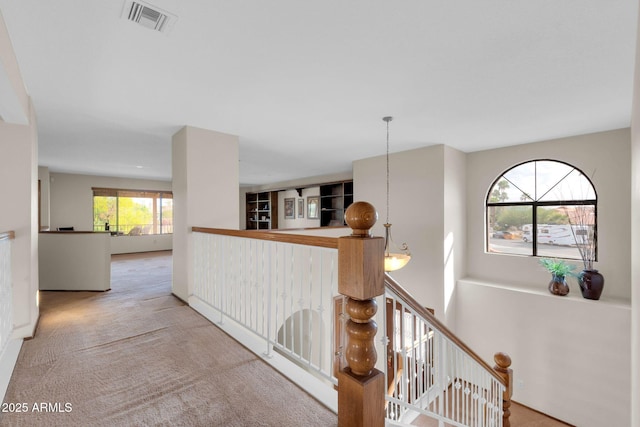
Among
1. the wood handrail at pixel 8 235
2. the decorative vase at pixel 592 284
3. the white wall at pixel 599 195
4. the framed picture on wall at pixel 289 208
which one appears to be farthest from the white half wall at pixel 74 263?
the decorative vase at pixel 592 284

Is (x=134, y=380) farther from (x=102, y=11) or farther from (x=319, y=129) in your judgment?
(x=319, y=129)

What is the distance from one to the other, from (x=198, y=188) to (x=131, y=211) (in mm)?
6157

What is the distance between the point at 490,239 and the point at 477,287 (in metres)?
0.86

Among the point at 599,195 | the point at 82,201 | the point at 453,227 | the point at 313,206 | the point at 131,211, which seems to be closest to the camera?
the point at 599,195

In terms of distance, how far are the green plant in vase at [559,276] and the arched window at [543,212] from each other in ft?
0.81

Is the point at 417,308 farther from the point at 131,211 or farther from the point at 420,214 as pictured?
the point at 131,211

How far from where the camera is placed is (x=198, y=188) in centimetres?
351

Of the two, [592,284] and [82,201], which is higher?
[82,201]

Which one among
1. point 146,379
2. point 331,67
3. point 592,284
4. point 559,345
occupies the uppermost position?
point 331,67

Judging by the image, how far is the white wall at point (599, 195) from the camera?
12.1ft

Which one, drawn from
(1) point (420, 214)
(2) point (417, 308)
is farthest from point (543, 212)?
(2) point (417, 308)

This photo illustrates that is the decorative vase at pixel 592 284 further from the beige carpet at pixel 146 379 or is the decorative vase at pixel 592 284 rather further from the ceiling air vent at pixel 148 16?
the ceiling air vent at pixel 148 16

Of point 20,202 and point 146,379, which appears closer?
point 146,379

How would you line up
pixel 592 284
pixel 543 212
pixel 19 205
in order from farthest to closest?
1. pixel 543 212
2. pixel 592 284
3. pixel 19 205
